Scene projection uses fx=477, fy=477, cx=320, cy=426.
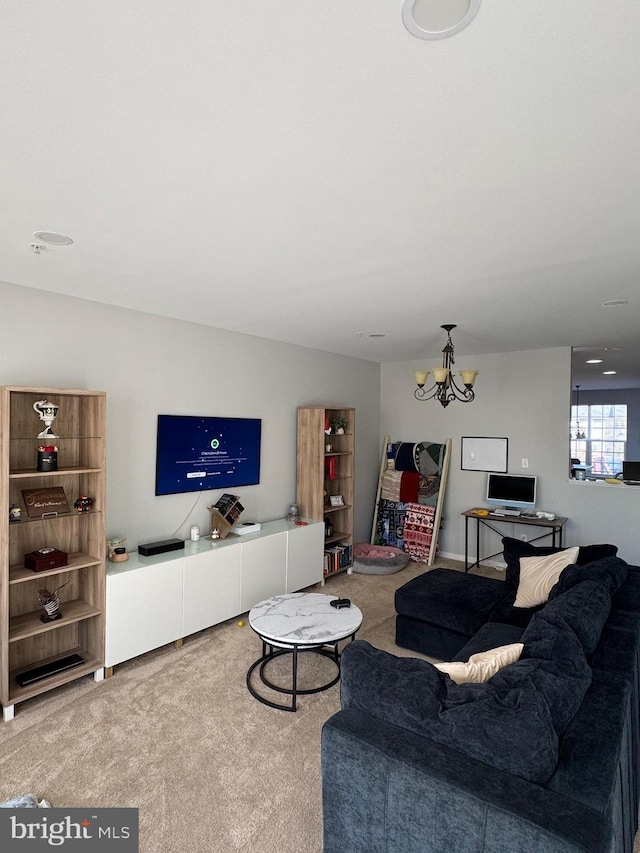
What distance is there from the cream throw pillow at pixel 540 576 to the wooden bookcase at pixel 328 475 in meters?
→ 2.14

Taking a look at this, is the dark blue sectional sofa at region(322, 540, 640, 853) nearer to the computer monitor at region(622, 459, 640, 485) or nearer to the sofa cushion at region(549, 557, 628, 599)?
the sofa cushion at region(549, 557, 628, 599)

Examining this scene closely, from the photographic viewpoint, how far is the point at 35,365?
3.08 metres

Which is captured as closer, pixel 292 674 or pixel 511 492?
pixel 292 674

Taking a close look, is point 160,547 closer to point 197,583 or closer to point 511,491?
point 197,583

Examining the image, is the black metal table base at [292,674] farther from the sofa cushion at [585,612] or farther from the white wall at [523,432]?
the white wall at [523,432]

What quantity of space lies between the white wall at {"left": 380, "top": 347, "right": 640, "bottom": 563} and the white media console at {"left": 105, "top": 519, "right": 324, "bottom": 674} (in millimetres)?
2225

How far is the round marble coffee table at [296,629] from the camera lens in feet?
9.00

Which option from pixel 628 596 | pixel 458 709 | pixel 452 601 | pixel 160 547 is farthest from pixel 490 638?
pixel 160 547

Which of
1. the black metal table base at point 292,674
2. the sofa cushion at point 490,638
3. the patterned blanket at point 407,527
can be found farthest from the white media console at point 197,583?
the sofa cushion at point 490,638

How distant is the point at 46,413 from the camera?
9.67 feet

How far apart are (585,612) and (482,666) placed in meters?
0.62

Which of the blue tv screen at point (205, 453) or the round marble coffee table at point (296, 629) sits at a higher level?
the blue tv screen at point (205, 453)

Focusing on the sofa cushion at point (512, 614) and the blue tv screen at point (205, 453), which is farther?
the blue tv screen at point (205, 453)

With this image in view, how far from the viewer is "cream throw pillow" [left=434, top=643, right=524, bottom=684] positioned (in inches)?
71.5
